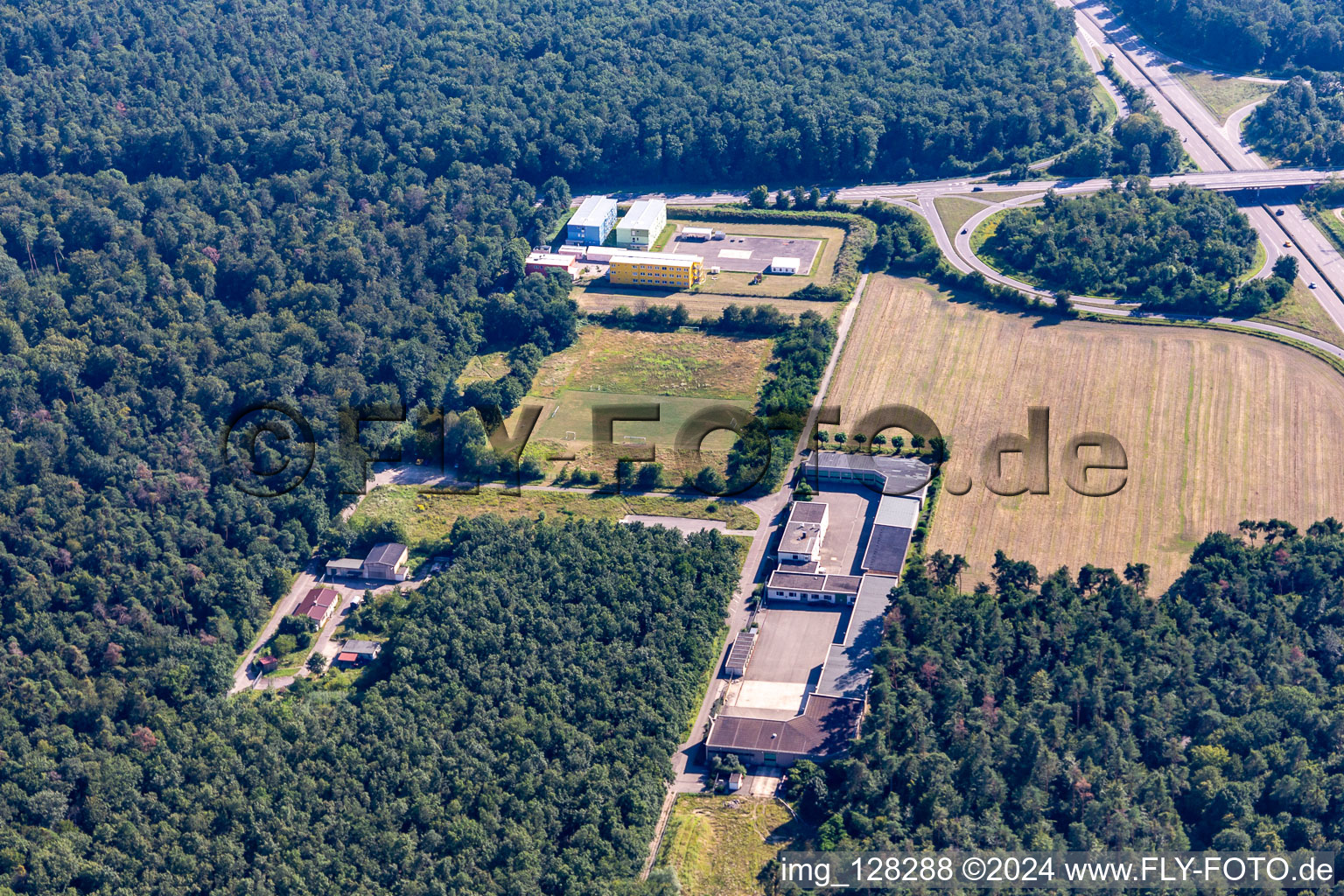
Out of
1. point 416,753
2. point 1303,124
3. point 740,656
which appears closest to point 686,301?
point 740,656

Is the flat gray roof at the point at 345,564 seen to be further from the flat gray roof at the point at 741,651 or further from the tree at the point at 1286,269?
the tree at the point at 1286,269

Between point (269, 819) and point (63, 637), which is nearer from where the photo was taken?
point (269, 819)

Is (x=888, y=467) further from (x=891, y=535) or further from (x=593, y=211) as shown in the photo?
(x=593, y=211)

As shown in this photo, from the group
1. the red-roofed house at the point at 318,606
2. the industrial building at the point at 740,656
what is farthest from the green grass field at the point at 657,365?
the industrial building at the point at 740,656

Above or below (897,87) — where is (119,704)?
below

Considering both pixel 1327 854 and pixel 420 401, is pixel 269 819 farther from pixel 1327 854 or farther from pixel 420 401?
pixel 1327 854

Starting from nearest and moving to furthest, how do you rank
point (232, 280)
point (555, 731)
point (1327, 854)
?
point (1327, 854), point (555, 731), point (232, 280)

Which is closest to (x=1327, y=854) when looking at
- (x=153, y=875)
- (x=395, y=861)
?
(x=395, y=861)
